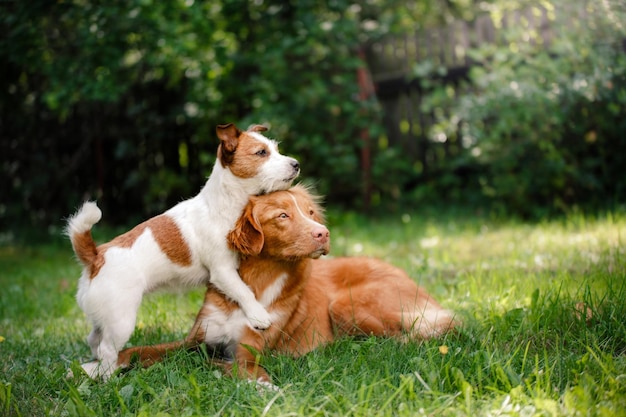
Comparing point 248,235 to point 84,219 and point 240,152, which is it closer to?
point 240,152

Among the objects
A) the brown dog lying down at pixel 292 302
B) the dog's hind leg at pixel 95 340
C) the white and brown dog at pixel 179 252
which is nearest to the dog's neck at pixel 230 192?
the white and brown dog at pixel 179 252

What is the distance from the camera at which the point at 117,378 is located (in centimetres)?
289

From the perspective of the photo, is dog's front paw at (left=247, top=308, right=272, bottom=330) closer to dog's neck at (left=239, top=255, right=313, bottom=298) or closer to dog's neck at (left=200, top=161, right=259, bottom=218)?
dog's neck at (left=239, top=255, right=313, bottom=298)

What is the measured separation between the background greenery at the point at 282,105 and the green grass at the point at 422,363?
209 centimetres

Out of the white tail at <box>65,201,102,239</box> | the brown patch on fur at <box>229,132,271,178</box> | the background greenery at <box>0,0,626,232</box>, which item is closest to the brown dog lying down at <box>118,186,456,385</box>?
the brown patch on fur at <box>229,132,271,178</box>

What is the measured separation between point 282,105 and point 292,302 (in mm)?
4745

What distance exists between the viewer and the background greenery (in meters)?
6.49

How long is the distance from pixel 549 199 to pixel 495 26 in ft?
7.90

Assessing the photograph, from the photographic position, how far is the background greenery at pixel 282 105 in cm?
649

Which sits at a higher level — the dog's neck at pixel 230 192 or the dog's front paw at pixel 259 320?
the dog's neck at pixel 230 192

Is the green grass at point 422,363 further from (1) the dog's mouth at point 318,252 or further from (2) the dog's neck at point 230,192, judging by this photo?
(2) the dog's neck at point 230,192

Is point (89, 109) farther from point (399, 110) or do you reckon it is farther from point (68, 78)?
point (399, 110)

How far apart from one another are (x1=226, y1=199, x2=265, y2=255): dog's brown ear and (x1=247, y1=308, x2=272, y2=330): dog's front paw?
0.95 ft

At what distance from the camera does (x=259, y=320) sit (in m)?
3.03
